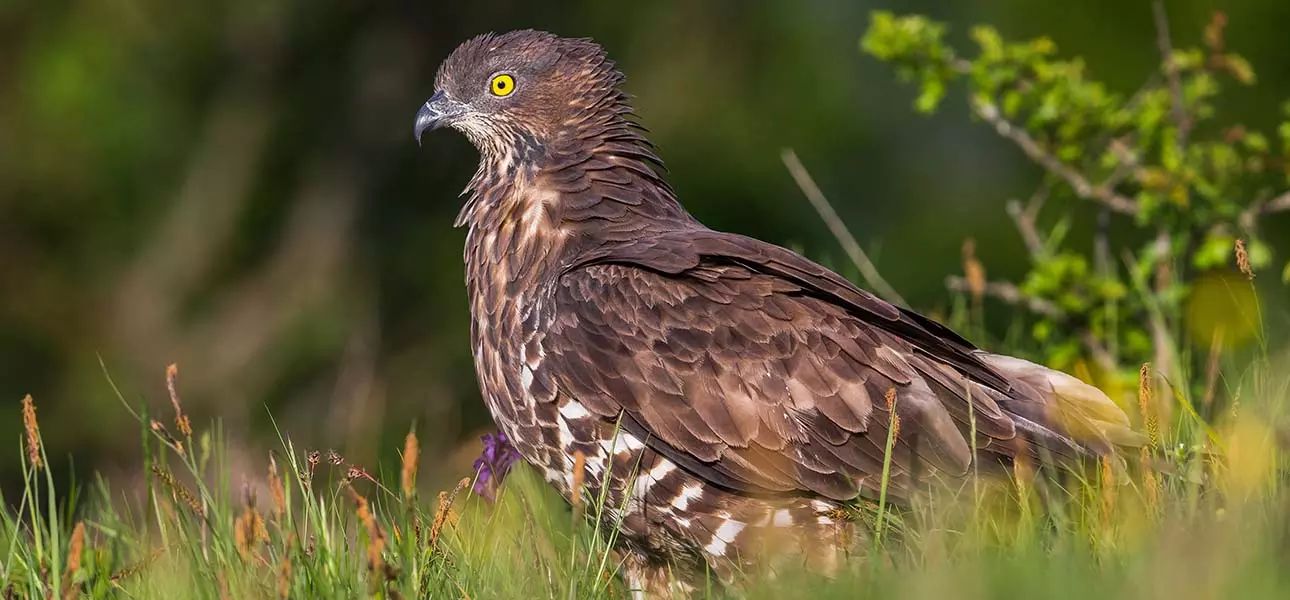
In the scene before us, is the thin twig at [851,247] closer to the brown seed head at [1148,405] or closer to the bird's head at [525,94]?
the bird's head at [525,94]

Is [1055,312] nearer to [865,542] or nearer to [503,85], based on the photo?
[503,85]

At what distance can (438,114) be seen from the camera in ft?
19.6

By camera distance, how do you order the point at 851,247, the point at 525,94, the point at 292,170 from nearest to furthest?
1. the point at 525,94
2. the point at 851,247
3. the point at 292,170

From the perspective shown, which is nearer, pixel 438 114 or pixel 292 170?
pixel 438 114

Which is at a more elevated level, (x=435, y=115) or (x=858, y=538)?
(x=435, y=115)

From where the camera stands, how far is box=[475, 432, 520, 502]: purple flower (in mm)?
5039

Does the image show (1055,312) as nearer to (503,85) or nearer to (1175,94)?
(1175,94)

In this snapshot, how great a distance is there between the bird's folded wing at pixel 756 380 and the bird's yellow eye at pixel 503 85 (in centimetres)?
114

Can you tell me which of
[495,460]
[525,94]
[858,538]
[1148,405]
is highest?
[525,94]

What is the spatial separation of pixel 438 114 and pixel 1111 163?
273 centimetres

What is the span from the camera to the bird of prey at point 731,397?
15.4 ft

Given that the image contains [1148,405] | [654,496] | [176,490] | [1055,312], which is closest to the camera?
[1148,405]

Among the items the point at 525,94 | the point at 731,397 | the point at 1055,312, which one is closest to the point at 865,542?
the point at 731,397

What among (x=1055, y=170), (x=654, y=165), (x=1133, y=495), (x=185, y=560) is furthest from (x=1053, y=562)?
(x=1055, y=170)
